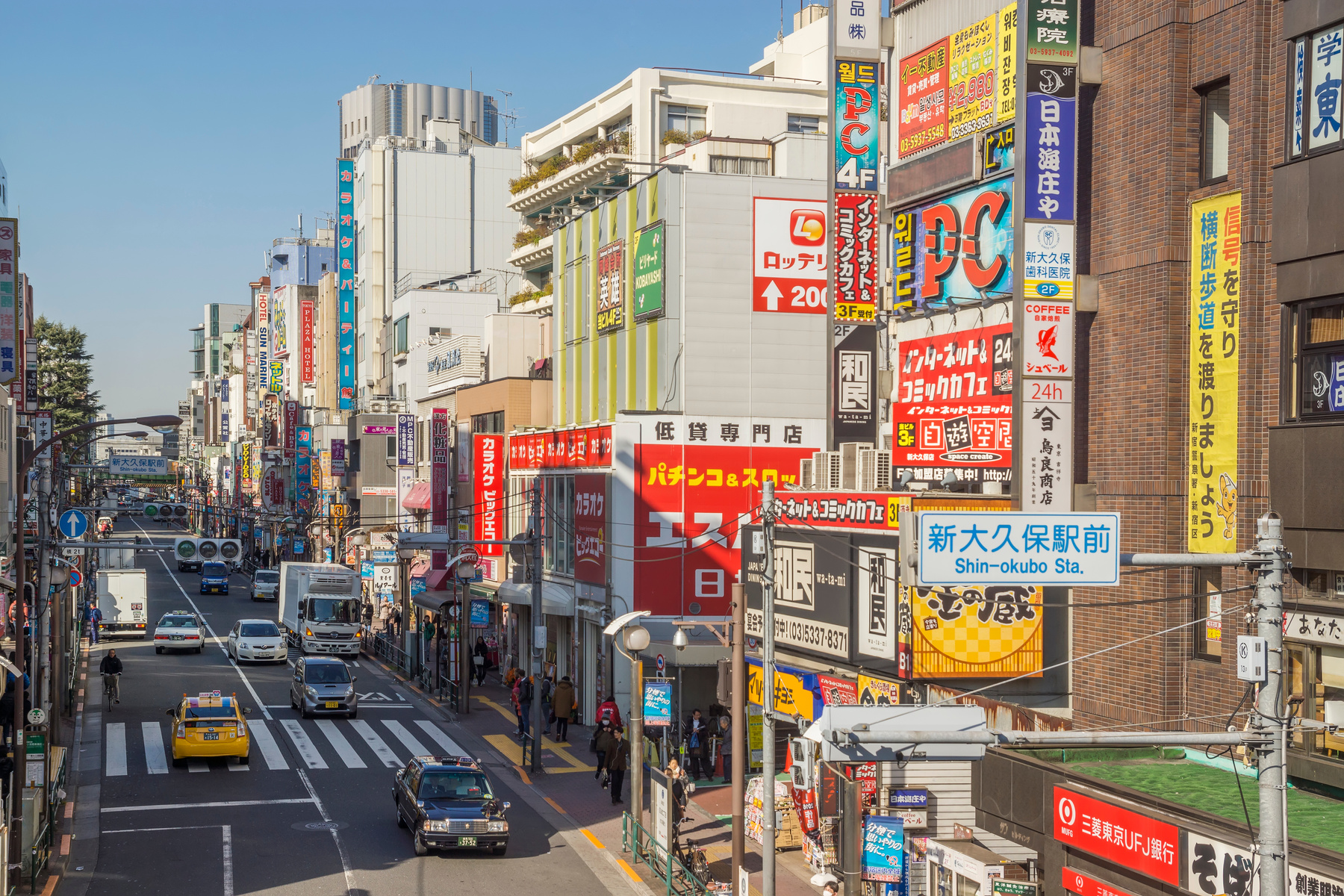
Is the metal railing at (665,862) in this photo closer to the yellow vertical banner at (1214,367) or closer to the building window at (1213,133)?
the yellow vertical banner at (1214,367)

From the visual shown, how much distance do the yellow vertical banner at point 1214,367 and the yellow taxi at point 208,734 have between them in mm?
22675

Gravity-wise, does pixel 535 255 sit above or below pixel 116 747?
above

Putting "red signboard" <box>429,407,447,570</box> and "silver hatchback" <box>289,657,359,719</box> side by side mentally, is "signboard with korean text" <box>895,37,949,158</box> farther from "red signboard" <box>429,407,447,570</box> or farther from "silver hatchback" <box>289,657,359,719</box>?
"red signboard" <box>429,407,447,570</box>

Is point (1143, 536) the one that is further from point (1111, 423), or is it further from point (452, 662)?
point (452, 662)

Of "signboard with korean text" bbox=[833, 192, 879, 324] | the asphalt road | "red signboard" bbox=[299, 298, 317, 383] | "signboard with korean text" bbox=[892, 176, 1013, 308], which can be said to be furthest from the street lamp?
"red signboard" bbox=[299, 298, 317, 383]

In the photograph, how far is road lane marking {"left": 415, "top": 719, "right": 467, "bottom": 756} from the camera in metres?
36.7

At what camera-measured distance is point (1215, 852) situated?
15.4 metres

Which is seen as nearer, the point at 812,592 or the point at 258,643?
the point at 812,592

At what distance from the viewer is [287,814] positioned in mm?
28203

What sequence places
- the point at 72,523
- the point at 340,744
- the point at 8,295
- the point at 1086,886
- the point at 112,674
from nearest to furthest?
the point at 1086,886, the point at 72,523, the point at 340,744, the point at 8,295, the point at 112,674

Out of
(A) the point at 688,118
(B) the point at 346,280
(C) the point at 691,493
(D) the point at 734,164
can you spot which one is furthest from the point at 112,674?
(B) the point at 346,280

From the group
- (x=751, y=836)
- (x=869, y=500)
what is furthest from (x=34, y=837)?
(x=869, y=500)

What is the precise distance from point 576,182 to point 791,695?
1430 inches

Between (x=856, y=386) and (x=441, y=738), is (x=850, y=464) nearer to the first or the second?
(x=856, y=386)
